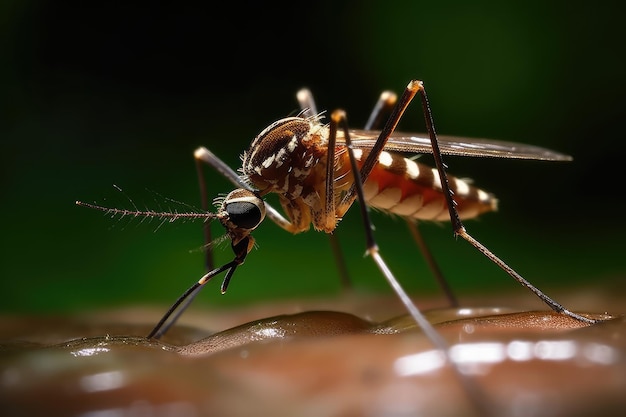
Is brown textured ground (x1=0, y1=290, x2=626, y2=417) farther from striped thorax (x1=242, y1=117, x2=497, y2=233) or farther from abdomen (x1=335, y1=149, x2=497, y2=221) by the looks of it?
abdomen (x1=335, y1=149, x2=497, y2=221)

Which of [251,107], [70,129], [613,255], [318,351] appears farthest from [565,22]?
[318,351]

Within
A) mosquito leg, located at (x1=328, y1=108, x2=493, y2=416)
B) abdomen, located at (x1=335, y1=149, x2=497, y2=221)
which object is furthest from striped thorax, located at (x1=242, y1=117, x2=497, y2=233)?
mosquito leg, located at (x1=328, y1=108, x2=493, y2=416)

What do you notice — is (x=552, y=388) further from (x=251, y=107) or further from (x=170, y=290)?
(x=251, y=107)

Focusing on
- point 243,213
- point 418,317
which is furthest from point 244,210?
point 418,317

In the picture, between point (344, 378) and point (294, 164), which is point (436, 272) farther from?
point (344, 378)

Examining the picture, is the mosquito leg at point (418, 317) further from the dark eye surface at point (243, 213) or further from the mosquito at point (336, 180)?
the dark eye surface at point (243, 213)

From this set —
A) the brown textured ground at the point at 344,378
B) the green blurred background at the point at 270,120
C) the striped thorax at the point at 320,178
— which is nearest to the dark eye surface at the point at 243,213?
the striped thorax at the point at 320,178
